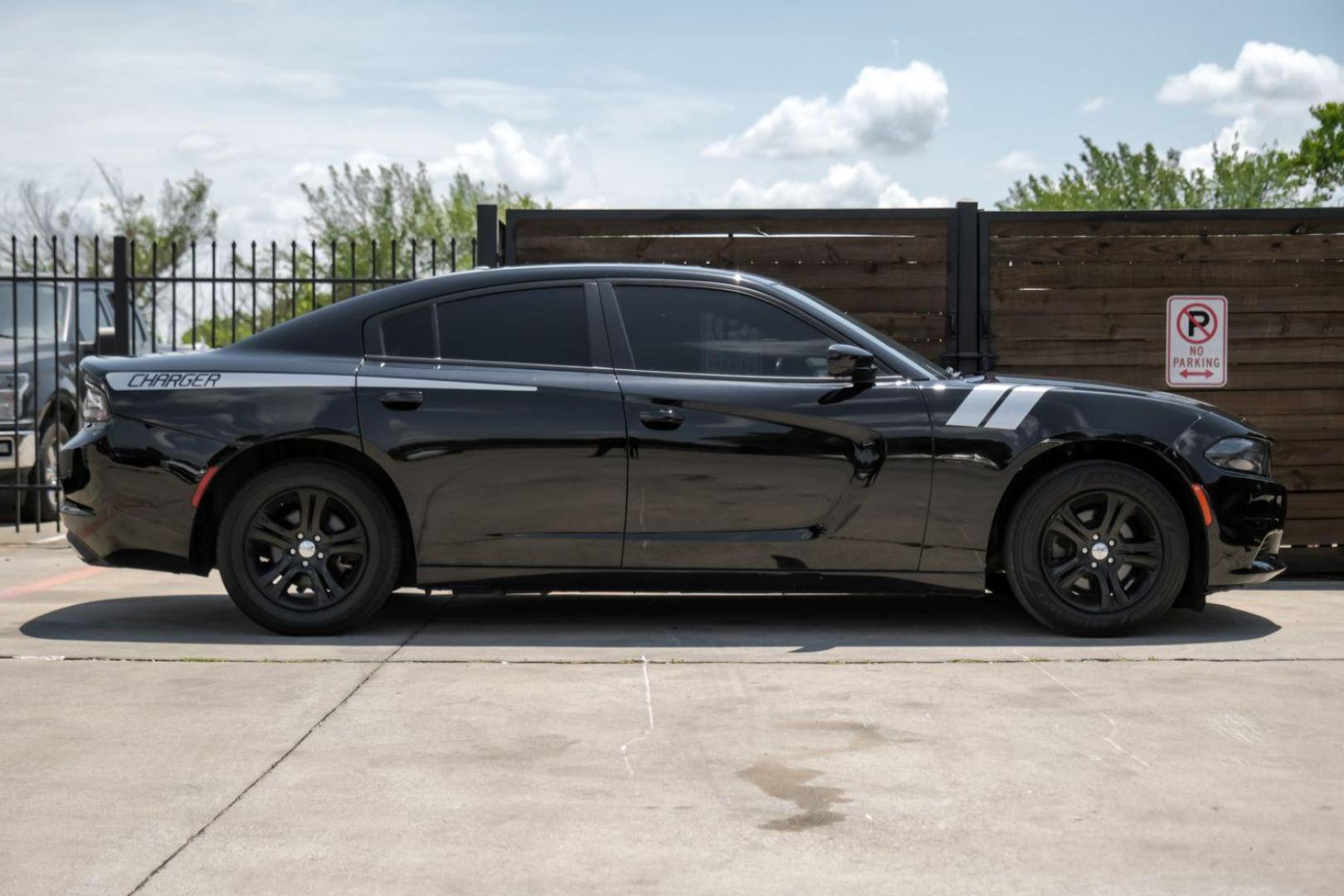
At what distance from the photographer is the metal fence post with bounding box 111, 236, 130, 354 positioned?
1016cm

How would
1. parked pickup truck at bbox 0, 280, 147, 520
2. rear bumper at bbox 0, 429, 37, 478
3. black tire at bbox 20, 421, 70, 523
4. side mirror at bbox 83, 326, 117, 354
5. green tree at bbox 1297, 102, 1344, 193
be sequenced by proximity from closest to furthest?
1. side mirror at bbox 83, 326, 117, 354
2. parked pickup truck at bbox 0, 280, 147, 520
3. rear bumper at bbox 0, 429, 37, 478
4. black tire at bbox 20, 421, 70, 523
5. green tree at bbox 1297, 102, 1344, 193

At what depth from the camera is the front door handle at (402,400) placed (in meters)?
6.36

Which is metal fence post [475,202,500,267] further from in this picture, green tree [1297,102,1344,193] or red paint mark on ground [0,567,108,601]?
green tree [1297,102,1344,193]

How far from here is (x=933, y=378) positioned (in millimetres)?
6508

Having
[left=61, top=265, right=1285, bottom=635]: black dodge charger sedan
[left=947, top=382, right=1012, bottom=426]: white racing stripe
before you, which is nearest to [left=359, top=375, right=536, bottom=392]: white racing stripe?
[left=61, top=265, right=1285, bottom=635]: black dodge charger sedan

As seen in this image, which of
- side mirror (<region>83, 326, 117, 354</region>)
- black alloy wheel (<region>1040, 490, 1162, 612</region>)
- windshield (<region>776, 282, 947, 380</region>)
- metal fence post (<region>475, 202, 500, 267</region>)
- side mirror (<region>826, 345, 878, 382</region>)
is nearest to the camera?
side mirror (<region>826, 345, 878, 382</region>)

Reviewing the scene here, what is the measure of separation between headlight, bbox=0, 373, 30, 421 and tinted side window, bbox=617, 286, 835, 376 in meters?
6.42

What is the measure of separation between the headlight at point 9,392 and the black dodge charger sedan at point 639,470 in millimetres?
5083

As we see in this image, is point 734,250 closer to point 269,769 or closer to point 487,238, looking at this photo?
point 487,238

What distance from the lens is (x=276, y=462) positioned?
646 centimetres

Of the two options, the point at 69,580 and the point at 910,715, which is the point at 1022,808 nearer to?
the point at 910,715

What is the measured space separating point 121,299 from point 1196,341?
6873 millimetres

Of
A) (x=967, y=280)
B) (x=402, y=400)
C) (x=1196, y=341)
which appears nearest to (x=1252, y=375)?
(x=1196, y=341)

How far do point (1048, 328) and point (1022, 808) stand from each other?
5.19 m
